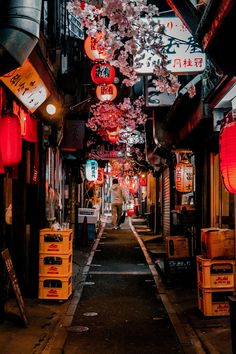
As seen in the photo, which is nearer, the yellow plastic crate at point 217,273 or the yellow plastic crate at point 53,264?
the yellow plastic crate at point 217,273

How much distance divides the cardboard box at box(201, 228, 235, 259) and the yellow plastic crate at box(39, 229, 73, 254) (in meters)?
3.80

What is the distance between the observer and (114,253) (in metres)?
23.0

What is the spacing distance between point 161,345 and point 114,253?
14.0 metres

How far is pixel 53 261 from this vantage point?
12.4m

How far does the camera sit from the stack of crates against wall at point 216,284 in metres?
10.6

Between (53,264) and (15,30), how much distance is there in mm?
7421

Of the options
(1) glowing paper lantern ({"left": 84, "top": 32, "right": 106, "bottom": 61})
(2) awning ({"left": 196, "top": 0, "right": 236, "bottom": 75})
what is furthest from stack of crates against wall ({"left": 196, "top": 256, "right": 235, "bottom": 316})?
(1) glowing paper lantern ({"left": 84, "top": 32, "right": 106, "bottom": 61})

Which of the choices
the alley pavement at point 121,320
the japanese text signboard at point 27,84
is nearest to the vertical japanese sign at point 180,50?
the japanese text signboard at point 27,84

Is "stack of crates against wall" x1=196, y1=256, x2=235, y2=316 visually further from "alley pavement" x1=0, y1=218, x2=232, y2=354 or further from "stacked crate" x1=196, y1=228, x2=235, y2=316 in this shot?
"alley pavement" x1=0, y1=218, x2=232, y2=354

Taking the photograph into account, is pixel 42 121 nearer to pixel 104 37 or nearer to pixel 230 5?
pixel 104 37

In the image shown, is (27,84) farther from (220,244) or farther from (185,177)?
(185,177)

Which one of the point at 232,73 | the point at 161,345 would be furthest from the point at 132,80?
the point at 161,345

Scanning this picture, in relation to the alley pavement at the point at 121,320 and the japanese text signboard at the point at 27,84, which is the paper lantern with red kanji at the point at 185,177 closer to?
the alley pavement at the point at 121,320

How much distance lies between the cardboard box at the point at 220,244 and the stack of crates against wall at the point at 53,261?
384cm
